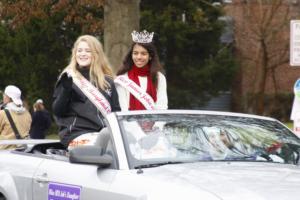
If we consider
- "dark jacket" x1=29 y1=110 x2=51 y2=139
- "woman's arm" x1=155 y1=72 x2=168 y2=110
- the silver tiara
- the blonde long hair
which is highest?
the silver tiara

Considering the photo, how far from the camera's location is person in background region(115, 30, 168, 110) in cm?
768

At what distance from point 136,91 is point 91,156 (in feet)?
7.20

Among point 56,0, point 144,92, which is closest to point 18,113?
point 144,92

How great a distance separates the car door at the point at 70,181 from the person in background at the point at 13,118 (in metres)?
5.26

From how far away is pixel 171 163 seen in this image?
218 inches

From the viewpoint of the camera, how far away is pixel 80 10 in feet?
56.7

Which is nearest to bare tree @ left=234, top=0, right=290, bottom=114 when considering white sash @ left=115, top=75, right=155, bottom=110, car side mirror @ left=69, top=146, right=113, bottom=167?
white sash @ left=115, top=75, right=155, bottom=110

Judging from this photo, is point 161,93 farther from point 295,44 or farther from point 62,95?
point 295,44

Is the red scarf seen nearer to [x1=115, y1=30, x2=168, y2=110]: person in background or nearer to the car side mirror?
[x1=115, y1=30, x2=168, y2=110]: person in background

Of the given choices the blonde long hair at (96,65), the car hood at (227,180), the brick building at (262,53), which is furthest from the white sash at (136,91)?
the brick building at (262,53)

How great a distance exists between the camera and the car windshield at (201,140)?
564 centimetres

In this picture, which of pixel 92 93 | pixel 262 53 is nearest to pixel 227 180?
pixel 92 93

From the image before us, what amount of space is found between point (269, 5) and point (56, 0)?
18042mm

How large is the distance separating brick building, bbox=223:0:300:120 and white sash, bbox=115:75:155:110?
26.2 metres
